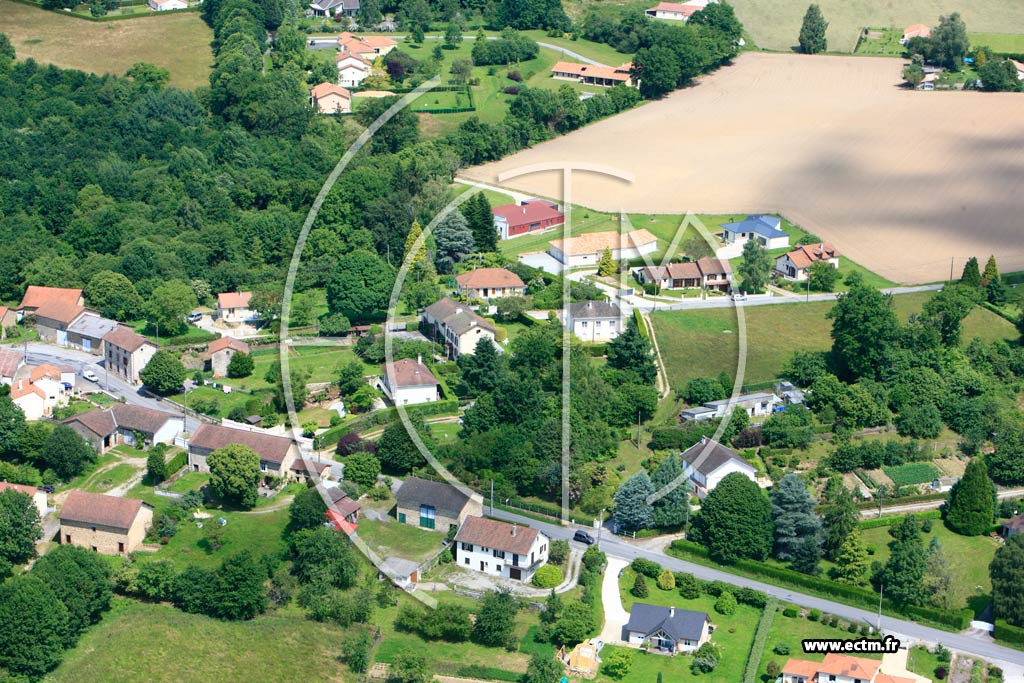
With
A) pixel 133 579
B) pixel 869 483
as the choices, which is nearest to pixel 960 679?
pixel 869 483

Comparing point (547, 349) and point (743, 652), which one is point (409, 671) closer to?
point (743, 652)

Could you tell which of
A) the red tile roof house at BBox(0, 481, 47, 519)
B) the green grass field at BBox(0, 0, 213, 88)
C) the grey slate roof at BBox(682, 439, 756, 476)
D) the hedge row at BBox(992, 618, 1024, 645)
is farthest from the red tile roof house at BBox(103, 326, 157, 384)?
the green grass field at BBox(0, 0, 213, 88)

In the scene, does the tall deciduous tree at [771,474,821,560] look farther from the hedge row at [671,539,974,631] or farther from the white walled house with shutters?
the white walled house with shutters

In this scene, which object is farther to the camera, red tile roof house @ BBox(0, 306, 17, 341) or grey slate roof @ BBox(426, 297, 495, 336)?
red tile roof house @ BBox(0, 306, 17, 341)

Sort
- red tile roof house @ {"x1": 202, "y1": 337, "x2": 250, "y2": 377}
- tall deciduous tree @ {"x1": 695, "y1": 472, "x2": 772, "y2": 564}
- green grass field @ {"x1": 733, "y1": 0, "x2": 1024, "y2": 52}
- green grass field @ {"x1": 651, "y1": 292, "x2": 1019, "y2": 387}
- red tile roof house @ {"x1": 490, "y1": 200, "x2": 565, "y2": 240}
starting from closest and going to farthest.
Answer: tall deciduous tree @ {"x1": 695, "y1": 472, "x2": 772, "y2": 564}
red tile roof house @ {"x1": 202, "y1": 337, "x2": 250, "y2": 377}
green grass field @ {"x1": 651, "y1": 292, "x2": 1019, "y2": 387}
red tile roof house @ {"x1": 490, "y1": 200, "x2": 565, "y2": 240}
green grass field @ {"x1": 733, "y1": 0, "x2": 1024, "y2": 52}

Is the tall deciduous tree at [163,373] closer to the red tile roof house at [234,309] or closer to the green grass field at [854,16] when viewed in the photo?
the red tile roof house at [234,309]
